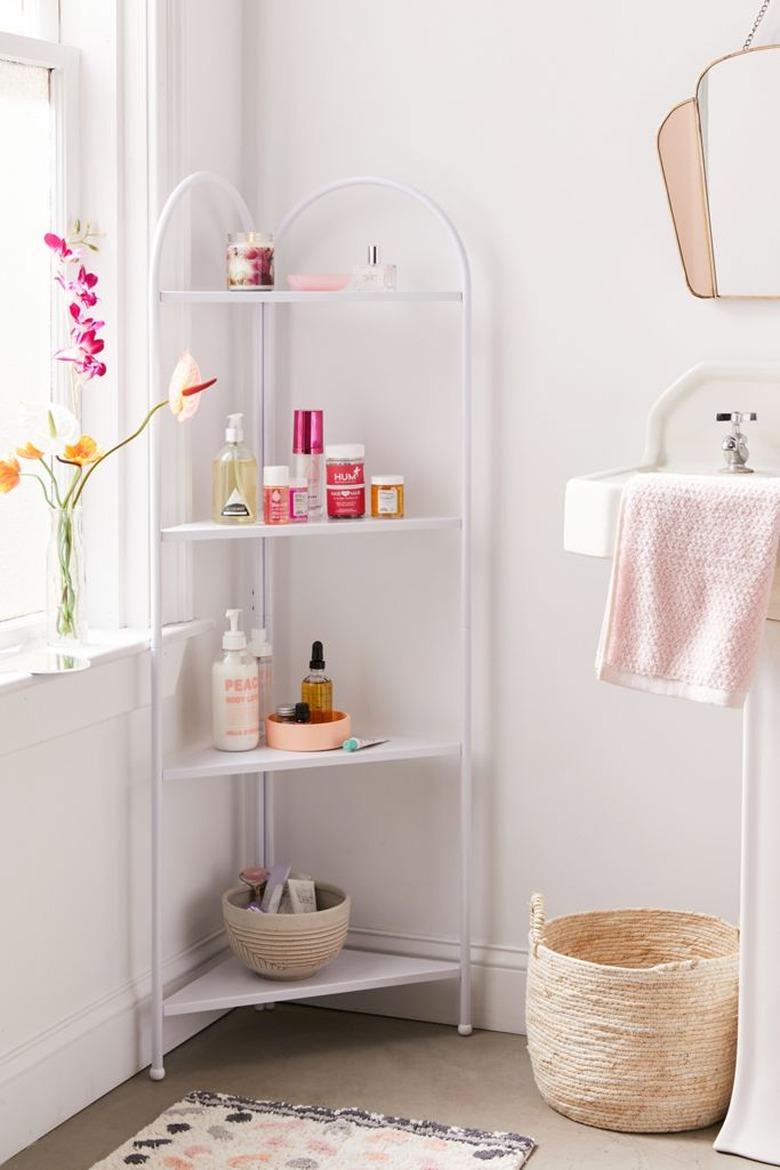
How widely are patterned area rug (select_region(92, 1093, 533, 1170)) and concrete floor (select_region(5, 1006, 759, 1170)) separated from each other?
4 centimetres

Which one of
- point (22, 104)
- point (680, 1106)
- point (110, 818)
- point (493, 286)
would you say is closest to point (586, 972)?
point (680, 1106)

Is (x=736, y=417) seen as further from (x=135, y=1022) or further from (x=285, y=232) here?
(x=135, y=1022)

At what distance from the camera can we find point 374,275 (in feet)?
8.19

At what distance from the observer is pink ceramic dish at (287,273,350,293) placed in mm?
2467

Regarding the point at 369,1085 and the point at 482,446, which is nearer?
the point at 369,1085

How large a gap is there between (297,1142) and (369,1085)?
0.24m

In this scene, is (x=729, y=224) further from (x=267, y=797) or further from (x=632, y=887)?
(x=267, y=797)

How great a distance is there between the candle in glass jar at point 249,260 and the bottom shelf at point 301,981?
3.83 ft

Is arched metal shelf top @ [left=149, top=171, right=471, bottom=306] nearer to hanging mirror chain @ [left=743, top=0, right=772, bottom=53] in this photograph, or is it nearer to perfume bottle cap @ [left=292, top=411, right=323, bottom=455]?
perfume bottle cap @ [left=292, top=411, right=323, bottom=455]

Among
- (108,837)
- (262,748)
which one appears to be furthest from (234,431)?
(108,837)

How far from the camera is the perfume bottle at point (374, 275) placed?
8.20 ft

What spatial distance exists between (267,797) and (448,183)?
3.77 feet

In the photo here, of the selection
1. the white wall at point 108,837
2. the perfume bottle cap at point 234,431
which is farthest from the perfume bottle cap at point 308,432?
the white wall at point 108,837

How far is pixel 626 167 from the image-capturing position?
2473mm
